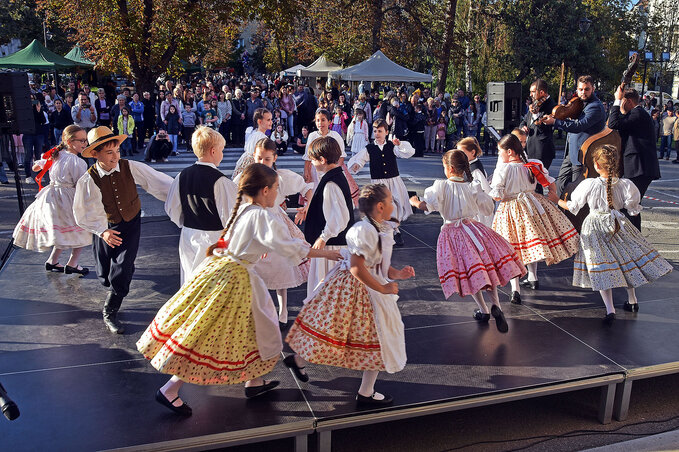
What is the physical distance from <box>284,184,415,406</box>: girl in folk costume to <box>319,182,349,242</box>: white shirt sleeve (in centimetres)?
84

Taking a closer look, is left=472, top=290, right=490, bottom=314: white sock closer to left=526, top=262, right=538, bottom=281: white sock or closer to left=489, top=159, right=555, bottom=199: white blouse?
left=489, top=159, right=555, bottom=199: white blouse

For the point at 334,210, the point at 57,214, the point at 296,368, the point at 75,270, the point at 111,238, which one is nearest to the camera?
the point at 296,368

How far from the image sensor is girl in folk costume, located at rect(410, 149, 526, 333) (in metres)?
5.31

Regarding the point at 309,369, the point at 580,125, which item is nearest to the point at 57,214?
the point at 309,369

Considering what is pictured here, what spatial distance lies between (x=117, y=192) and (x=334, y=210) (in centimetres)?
177

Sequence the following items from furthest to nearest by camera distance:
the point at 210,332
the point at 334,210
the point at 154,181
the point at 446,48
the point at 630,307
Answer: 1. the point at 446,48
2. the point at 630,307
3. the point at 154,181
4. the point at 334,210
5. the point at 210,332

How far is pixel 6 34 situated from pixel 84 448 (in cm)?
4053

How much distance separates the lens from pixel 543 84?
26.3 ft

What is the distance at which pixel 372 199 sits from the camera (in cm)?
400

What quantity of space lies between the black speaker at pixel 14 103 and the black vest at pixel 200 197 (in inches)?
145

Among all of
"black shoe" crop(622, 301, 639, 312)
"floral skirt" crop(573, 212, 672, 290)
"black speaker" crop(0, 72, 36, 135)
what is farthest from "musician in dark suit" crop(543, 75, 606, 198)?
"black speaker" crop(0, 72, 36, 135)

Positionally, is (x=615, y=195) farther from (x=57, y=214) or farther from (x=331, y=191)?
(x=57, y=214)

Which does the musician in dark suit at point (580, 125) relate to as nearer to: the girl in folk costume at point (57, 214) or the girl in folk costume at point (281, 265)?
the girl in folk costume at point (281, 265)

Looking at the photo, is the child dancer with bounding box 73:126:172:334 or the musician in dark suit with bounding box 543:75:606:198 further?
the musician in dark suit with bounding box 543:75:606:198
